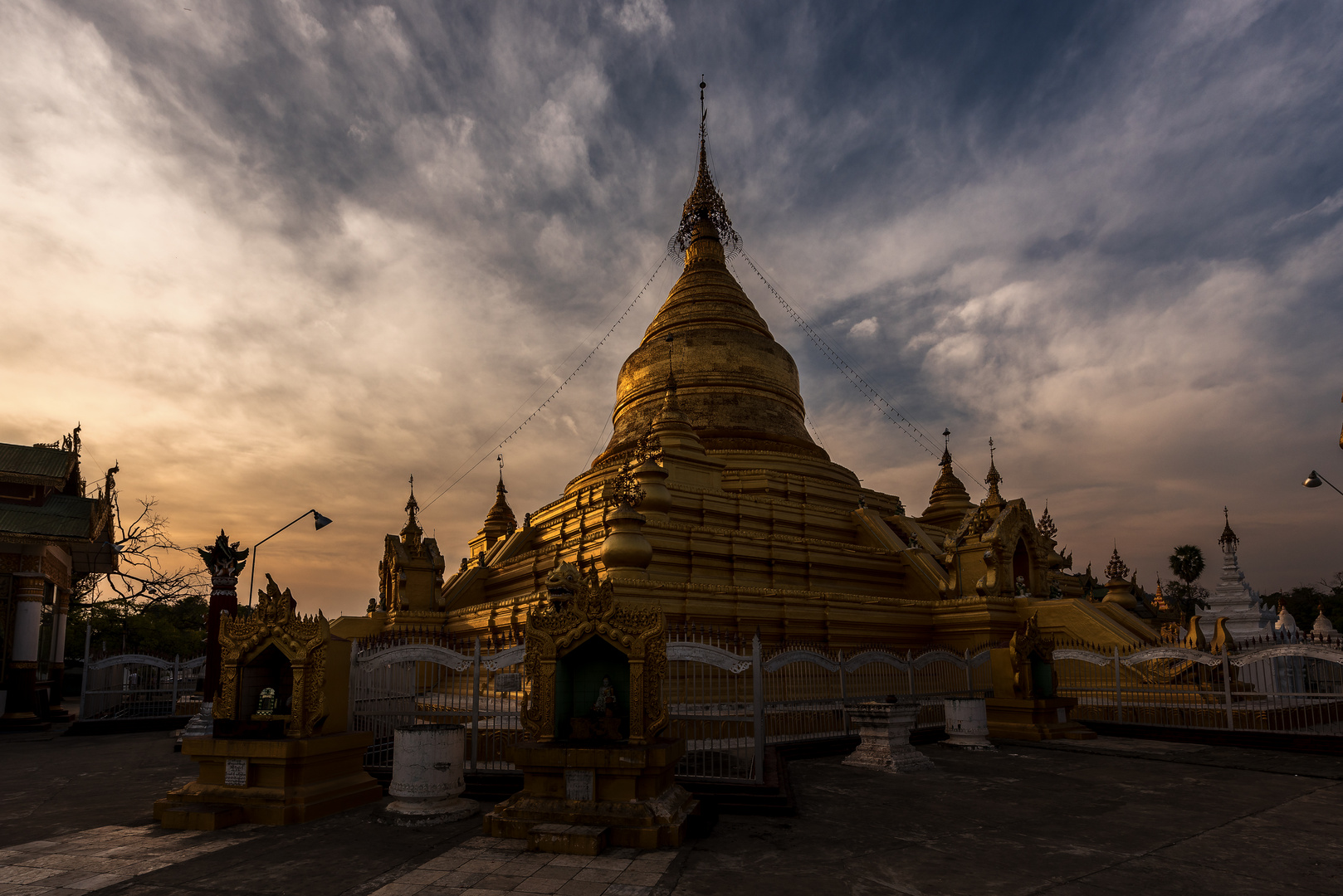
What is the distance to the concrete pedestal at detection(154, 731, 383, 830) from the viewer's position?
9.28m

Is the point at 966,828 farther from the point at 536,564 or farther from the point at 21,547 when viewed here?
the point at 21,547

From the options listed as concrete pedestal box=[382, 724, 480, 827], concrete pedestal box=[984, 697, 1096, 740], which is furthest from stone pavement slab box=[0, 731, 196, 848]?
concrete pedestal box=[984, 697, 1096, 740]

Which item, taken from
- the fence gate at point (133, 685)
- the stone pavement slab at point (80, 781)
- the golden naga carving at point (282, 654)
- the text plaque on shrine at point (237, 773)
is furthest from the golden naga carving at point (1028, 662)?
the fence gate at point (133, 685)

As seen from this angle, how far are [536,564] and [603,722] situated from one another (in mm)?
15997

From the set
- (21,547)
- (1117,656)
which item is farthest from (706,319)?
(21,547)

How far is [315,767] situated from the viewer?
985 centimetres

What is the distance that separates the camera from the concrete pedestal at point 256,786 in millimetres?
9281

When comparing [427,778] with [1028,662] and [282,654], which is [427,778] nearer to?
[282,654]

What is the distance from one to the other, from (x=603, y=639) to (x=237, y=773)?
188 inches

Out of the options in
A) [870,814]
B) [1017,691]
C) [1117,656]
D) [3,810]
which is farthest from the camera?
[1117,656]

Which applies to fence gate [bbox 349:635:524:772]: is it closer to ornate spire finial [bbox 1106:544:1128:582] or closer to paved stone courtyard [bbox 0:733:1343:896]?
paved stone courtyard [bbox 0:733:1343:896]

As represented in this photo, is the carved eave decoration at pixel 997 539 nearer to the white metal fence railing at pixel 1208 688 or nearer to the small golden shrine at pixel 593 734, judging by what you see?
the white metal fence railing at pixel 1208 688

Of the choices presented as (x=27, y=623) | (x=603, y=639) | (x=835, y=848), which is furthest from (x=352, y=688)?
(x=27, y=623)

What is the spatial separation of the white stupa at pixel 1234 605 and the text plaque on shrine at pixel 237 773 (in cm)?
2741
